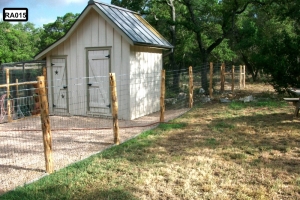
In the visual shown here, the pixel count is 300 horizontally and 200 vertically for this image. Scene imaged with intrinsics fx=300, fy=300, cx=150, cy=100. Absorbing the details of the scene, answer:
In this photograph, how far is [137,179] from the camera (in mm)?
4410

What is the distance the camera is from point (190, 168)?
4883 millimetres

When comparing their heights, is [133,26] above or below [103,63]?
above

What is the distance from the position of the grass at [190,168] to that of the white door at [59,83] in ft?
14.4

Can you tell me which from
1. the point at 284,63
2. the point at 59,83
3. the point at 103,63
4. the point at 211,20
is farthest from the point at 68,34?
the point at 211,20

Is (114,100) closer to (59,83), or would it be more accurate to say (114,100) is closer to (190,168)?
(190,168)

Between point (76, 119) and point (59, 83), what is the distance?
5.73 ft

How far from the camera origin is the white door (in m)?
10.3

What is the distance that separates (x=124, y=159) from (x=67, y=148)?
5.07ft

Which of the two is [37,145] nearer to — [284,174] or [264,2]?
[284,174]

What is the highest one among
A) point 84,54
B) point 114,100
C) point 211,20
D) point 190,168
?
point 211,20

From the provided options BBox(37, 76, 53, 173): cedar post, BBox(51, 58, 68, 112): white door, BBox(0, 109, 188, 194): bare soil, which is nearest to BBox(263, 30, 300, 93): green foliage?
BBox(0, 109, 188, 194): bare soil

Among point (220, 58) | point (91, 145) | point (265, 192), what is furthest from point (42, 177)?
point (220, 58)

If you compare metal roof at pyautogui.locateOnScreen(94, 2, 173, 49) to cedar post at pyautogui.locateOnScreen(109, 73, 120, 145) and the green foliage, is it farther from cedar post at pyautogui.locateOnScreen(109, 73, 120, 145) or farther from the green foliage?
the green foliage

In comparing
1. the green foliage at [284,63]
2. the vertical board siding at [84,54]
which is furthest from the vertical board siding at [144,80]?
the green foliage at [284,63]
